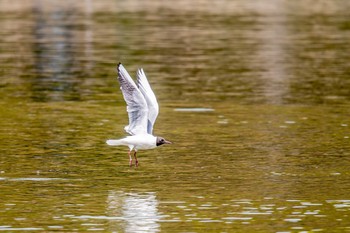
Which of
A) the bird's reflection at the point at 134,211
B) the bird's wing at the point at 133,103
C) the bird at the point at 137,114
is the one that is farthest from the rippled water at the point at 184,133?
the bird's wing at the point at 133,103

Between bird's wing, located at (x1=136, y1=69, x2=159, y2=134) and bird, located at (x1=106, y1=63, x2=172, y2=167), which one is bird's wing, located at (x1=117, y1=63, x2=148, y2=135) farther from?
bird's wing, located at (x1=136, y1=69, x2=159, y2=134)

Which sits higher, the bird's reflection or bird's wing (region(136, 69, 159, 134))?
bird's wing (region(136, 69, 159, 134))

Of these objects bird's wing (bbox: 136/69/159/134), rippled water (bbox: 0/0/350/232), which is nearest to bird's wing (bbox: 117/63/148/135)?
bird's wing (bbox: 136/69/159/134)

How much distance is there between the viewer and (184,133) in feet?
84.0

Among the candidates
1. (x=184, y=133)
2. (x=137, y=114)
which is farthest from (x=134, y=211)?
(x=184, y=133)

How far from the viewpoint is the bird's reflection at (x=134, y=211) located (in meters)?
16.5

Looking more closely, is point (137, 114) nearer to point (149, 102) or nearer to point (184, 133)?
point (149, 102)

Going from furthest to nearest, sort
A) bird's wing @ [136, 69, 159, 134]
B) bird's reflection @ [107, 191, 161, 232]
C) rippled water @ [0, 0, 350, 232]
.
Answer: bird's wing @ [136, 69, 159, 134] → rippled water @ [0, 0, 350, 232] → bird's reflection @ [107, 191, 161, 232]

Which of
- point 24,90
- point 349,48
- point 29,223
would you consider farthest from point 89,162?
point 349,48

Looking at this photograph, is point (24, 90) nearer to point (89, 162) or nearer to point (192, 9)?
point (89, 162)

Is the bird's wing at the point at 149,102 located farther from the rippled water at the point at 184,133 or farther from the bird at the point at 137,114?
the rippled water at the point at 184,133

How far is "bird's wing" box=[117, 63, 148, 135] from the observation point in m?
18.8

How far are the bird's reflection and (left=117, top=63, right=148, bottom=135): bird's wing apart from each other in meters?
1.06

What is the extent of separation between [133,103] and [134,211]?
2180mm
